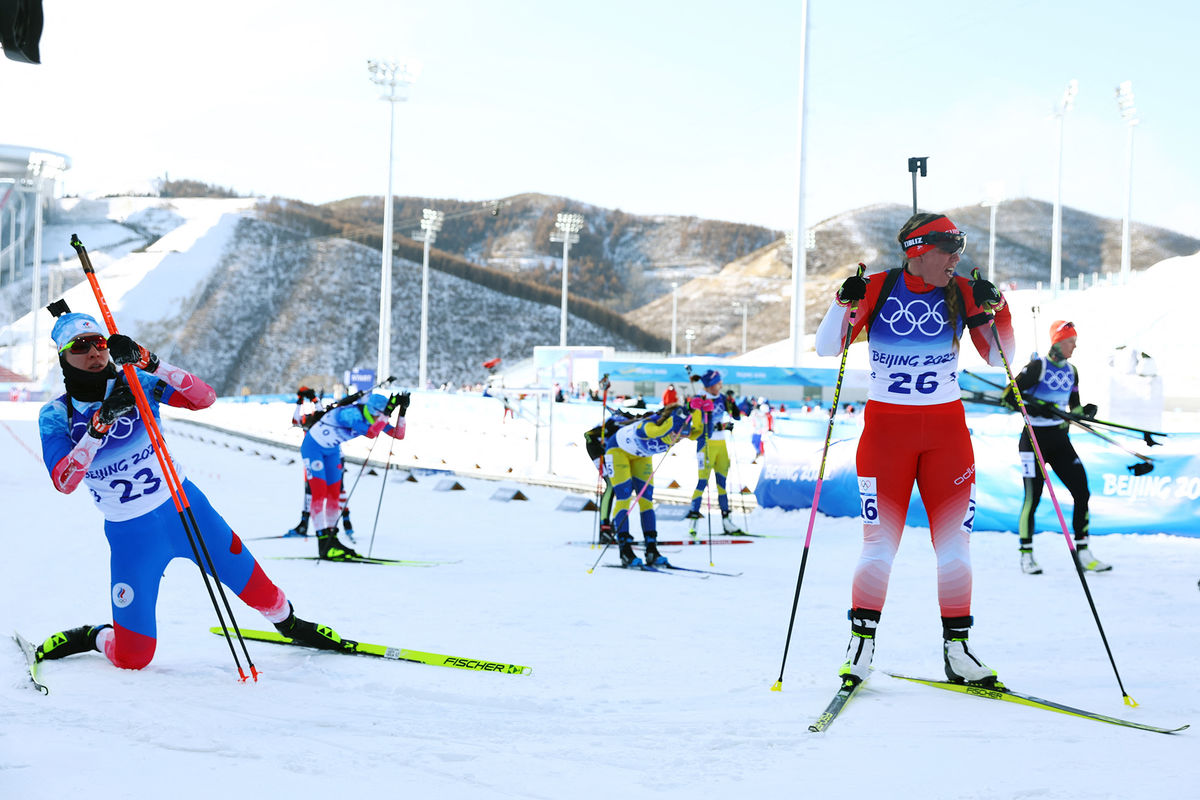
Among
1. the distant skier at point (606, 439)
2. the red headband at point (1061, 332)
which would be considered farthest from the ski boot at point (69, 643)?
the red headband at point (1061, 332)

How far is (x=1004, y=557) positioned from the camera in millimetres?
8797

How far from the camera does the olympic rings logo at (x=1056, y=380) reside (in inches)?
312

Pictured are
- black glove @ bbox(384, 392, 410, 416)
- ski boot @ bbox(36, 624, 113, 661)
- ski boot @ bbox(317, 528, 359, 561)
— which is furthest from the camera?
black glove @ bbox(384, 392, 410, 416)

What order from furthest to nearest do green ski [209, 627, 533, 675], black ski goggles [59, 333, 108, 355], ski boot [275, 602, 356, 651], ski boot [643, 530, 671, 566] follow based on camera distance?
ski boot [643, 530, 671, 566] < ski boot [275, 602, 356, 651] < green ski [209, 627, 533, 675] < black ski goggles [59, 333, 108, 355]

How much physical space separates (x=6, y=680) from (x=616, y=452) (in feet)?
18.1

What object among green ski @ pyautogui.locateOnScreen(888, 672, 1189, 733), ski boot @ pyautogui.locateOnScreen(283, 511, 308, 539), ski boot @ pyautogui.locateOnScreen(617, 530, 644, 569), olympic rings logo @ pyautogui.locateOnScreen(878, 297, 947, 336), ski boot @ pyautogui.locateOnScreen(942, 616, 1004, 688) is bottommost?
ski boot @ pyautogui.locateOnScreen(283, 511, 308, 539)

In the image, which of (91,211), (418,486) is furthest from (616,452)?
(91,211)

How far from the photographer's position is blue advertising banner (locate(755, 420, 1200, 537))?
969 cm

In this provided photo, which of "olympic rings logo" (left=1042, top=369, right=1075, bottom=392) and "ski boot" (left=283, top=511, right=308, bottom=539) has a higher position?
"olympic rings logo" (left=1042, top=369, right=1075, bottom=392)

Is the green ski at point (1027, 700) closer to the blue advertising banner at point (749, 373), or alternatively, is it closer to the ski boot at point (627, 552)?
the ski boot at point (627, 552)

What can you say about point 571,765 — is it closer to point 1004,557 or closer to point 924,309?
point 924,309

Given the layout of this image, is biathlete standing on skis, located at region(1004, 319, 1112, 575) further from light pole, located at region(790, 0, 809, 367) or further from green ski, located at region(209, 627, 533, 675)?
light pole, located at region(790, 0, 809, 367)

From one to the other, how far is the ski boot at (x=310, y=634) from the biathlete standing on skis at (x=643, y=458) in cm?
367

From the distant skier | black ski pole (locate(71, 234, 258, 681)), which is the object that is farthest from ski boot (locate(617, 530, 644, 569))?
black ski pole (locate(71, 234, 258, 681))
